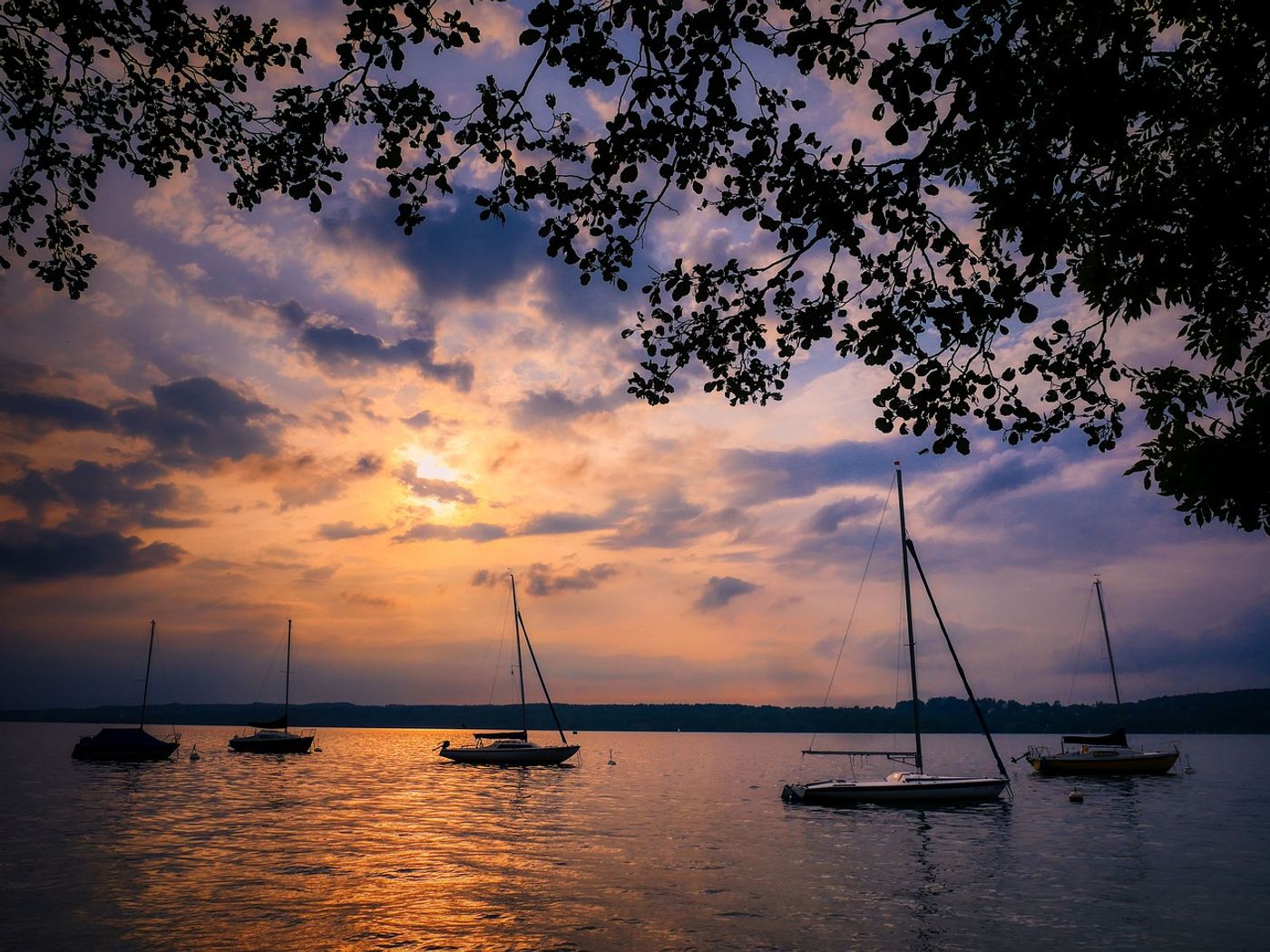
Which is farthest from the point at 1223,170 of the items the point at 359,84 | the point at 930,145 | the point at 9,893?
the point at 9,893

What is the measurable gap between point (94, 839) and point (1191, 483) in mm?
48376

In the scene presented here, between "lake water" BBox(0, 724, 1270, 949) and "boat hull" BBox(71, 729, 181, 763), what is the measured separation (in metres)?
26.5

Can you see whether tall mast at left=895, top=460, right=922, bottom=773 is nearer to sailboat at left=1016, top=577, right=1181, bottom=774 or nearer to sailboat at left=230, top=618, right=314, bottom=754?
sailboat at left=1016, top=577, right=1181, bottom=774

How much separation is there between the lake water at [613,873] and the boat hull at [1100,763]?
18.1 metres

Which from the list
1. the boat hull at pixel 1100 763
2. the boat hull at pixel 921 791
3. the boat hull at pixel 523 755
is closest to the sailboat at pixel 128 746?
the boat hull at pixel 523 755

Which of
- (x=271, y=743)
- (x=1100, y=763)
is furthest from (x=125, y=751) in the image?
(x=1100, y=763)

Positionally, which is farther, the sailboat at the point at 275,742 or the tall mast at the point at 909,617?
the sailboat at the point at 275,742

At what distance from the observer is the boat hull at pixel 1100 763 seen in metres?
85.9

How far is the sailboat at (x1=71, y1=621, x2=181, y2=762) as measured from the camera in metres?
94.4

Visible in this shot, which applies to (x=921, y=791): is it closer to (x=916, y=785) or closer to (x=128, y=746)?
(x=916, y=785)

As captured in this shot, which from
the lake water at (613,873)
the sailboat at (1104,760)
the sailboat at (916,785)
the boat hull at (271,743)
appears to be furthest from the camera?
the boat hull at (271,743)

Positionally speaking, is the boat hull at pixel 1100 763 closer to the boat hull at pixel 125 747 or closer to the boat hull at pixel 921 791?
the boat hull at pixel 921 791

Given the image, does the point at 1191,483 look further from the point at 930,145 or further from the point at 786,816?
the point at 786,816

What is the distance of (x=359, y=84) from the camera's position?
8.96 metres
